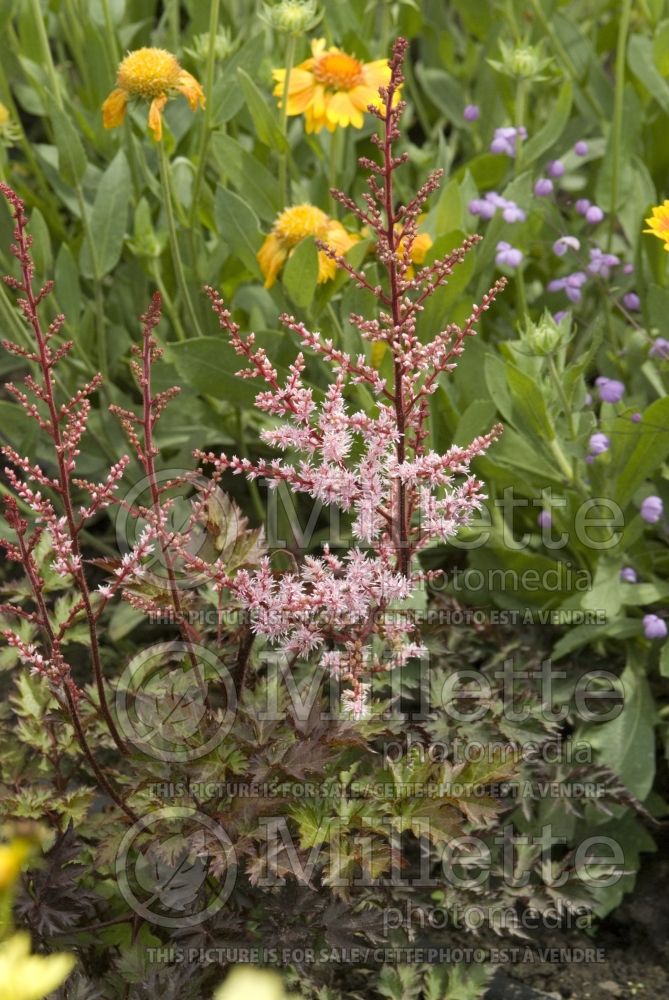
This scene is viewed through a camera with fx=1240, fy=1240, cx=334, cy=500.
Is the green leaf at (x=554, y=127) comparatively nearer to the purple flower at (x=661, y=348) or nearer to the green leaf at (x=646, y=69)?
the green leaf at (x=646, y=69)

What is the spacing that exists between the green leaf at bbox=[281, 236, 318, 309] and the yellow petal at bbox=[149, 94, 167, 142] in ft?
0.92

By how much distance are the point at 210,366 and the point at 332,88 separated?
535 millimetres

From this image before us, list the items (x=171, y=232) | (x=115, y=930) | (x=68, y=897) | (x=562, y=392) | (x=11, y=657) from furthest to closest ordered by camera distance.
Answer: (x=171, y=232) < (x=562, y=392) < (x=11, y=657) < (x=115, y=930) < (x=68, y=897)

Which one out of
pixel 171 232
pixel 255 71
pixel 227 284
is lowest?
pixel 227 284

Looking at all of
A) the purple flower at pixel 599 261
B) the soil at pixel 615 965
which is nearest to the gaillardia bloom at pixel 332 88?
the purple flower at pixel 599 261

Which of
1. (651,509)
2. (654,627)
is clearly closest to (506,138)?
(651,509)

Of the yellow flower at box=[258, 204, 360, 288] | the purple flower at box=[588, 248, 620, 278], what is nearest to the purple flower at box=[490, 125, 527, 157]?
the purple flower at box=[588, 248, 620, 278]

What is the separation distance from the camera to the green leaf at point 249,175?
224cm

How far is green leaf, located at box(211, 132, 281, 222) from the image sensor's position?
7.36 feet

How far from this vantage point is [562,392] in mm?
1919

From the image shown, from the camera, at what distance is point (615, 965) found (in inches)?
73.1

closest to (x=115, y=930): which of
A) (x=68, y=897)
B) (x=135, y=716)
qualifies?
(x=68, y=897)

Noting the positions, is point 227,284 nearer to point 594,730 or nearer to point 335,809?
point 594,730

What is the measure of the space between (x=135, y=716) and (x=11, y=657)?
257 millimetres
